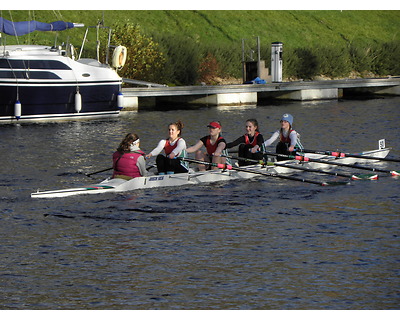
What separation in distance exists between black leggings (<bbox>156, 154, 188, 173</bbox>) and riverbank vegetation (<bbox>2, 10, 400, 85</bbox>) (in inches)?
748

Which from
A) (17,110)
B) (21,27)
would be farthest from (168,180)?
(21,27)

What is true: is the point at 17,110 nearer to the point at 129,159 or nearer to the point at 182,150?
the point at 182,150

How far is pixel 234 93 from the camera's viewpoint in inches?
1818

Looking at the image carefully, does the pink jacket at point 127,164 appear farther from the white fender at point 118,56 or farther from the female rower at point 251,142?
the white fender at point 118,56

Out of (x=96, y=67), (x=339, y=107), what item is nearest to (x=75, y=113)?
(x=96, y=67)

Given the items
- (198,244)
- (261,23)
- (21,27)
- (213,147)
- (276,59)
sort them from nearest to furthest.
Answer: (198,244) → (213,147) → (21,27) → (276,59) → (261,23)

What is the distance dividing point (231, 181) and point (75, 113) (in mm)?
17779

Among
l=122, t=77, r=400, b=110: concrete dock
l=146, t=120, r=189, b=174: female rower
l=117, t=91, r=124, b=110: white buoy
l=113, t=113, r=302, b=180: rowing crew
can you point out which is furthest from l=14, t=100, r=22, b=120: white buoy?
l=146, t=120, r=189, b=174: female rower

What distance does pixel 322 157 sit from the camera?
24.7 meters

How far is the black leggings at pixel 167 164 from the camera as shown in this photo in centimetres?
2123

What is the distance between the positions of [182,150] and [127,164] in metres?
1.58

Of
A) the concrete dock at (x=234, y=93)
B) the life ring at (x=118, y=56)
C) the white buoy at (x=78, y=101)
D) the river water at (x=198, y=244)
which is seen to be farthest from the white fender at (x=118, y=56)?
the river water at (x=198, y=244)

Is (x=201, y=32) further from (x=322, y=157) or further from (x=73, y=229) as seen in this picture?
(x=73, y=229)

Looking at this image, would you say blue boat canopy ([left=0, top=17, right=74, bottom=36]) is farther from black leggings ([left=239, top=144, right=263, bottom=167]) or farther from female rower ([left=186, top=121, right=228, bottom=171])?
female rower ([left=186, top=121, right=228, bottom=171])
